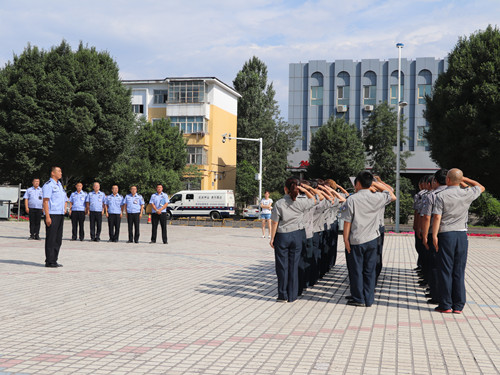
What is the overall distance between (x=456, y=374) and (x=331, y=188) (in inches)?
202

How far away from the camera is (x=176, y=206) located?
4278 centimetres

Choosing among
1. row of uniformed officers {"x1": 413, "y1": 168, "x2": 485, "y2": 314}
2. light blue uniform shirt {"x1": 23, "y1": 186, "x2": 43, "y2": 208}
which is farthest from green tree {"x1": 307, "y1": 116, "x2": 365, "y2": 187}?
row of uniformed officers {"x1": 413, "y1": 168, "x2": 485, "y2": 314}

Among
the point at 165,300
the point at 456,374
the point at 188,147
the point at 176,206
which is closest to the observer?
the point at 456,374

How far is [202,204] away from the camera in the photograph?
4262cm

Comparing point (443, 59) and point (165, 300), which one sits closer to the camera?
point (165, 300)

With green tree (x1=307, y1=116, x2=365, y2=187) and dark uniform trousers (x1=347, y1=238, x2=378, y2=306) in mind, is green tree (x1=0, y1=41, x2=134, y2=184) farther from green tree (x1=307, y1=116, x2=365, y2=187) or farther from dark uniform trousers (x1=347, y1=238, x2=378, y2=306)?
dark uniform trousers (x1=347, y1=238, x2=378, y2=306)

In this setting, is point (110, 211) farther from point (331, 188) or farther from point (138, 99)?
point (138, 99)

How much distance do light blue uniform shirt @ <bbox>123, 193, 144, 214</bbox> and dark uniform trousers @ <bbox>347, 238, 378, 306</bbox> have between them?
1079 centimetres

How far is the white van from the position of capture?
4244cm

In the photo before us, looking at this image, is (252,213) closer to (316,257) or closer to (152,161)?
(152,161)

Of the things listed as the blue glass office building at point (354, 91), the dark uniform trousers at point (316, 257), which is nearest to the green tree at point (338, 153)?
the blue glass office building at point (354, 91)

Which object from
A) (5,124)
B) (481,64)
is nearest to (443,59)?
(481,64)

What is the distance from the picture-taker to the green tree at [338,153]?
4959 centimetres

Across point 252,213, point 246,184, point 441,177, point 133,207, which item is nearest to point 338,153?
point 246,184
